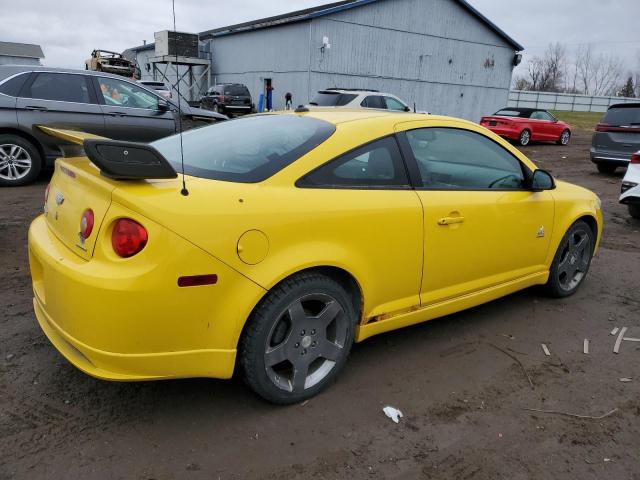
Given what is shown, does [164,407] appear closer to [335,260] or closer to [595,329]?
[335,260]

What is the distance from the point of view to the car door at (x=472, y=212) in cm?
309

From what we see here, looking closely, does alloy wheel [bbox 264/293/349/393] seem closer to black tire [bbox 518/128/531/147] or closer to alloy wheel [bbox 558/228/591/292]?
alloy wheel [bbox 558/228/591/292]

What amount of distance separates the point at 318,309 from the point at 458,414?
93cm

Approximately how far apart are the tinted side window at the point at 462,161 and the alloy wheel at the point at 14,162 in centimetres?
659

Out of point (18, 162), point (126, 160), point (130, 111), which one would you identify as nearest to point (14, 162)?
point (18, 162)

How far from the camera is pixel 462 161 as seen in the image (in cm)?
354

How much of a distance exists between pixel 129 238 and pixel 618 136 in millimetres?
11817

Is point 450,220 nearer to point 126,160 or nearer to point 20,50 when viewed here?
point 126,160

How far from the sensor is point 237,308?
2.32 m

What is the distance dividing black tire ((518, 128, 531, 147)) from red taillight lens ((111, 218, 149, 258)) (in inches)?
707

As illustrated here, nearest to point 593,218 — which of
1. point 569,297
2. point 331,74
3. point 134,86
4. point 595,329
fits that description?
point 569,297

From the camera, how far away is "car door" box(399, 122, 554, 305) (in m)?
3.09

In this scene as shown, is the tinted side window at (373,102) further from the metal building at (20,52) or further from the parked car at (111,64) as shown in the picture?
the metal building at (20,52)

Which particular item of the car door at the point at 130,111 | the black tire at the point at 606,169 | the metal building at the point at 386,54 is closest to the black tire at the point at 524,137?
the black tire at the point at 606,169
